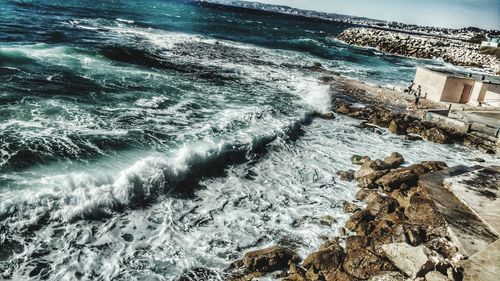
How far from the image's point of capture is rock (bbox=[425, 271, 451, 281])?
563 centimetres

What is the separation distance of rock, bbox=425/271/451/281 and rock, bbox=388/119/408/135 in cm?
1187

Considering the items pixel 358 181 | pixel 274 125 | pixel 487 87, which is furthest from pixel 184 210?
pixel 487 87

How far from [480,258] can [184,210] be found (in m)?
6.44

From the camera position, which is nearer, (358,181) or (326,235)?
(326,235)

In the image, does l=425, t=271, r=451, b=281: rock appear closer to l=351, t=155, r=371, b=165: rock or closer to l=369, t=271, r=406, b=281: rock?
l=369, t=271, r=406, b=281: rock

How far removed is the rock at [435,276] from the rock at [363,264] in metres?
0.66

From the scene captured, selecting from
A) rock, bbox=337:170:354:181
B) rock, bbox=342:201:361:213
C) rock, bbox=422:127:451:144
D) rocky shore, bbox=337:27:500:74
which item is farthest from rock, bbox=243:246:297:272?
rocky shore, bbox=337:27:500:74

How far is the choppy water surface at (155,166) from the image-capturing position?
24.7 feet

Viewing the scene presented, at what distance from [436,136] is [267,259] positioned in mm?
12571

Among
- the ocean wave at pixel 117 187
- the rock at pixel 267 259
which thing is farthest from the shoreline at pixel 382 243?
the ocean wave at pixel 117 187

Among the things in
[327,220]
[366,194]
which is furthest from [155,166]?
[366,194]

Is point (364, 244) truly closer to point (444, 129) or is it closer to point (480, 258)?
point (480, 258)

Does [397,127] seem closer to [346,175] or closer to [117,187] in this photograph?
[346,175]

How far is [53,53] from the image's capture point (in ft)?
77.5
